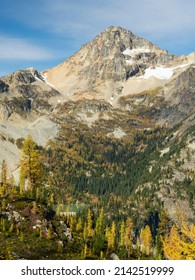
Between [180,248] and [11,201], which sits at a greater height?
[11,201]

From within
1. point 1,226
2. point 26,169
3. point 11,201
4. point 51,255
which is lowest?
point 51,255

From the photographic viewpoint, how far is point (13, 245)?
233ft

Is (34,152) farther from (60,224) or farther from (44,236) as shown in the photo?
(44,236)

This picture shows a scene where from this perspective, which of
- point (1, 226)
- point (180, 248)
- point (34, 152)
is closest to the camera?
point (180, 248)
